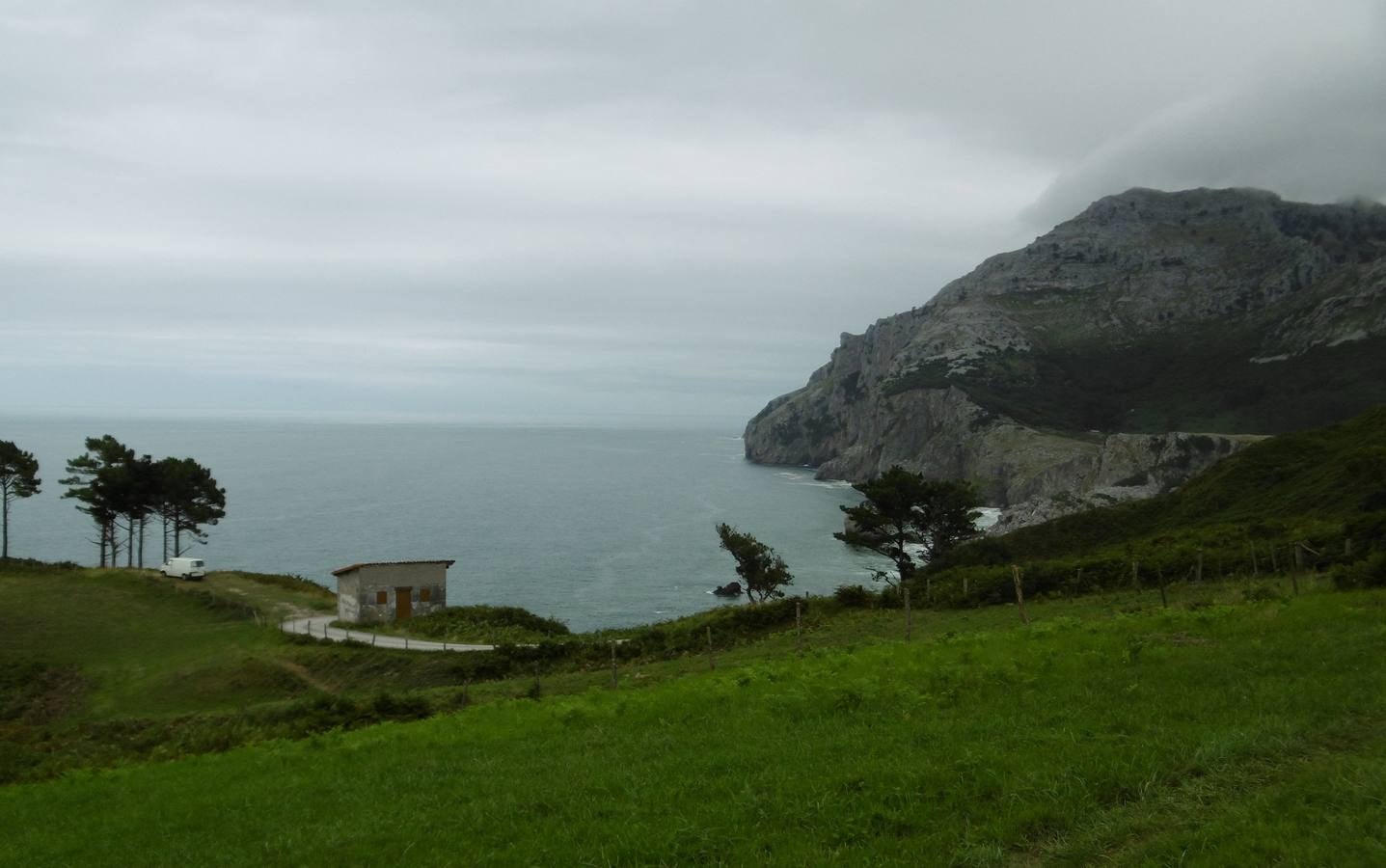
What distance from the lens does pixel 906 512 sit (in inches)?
2277

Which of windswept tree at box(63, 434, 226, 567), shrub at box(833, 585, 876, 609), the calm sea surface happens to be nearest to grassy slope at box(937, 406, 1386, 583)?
shrub at box(833, 585, 876, 609)

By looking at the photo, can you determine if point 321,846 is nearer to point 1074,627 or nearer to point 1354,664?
point 1354,664

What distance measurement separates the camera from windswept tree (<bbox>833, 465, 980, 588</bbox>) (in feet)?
187

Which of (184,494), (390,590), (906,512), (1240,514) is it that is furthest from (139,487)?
(1240,514)

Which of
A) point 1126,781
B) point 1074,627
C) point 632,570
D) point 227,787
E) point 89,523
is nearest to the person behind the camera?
point 1126,781

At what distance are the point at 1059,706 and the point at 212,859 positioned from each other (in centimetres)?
1140

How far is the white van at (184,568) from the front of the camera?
5978 centimetres

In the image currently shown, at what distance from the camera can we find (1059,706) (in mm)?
12117

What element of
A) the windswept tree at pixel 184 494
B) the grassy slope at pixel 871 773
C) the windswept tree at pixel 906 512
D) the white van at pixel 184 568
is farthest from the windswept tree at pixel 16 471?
the grassy slope at pixel 871 773

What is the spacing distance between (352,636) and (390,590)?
530cm

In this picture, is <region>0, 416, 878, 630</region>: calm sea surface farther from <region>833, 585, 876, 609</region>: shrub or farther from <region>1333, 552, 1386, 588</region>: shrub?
<region>1333, 552, 1386, 588</region>: shrub

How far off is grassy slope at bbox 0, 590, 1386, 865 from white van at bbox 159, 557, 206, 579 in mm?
47238

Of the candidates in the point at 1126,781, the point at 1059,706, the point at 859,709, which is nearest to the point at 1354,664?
the point at 1059,706

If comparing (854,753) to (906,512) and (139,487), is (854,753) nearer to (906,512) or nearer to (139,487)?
(906,512)
